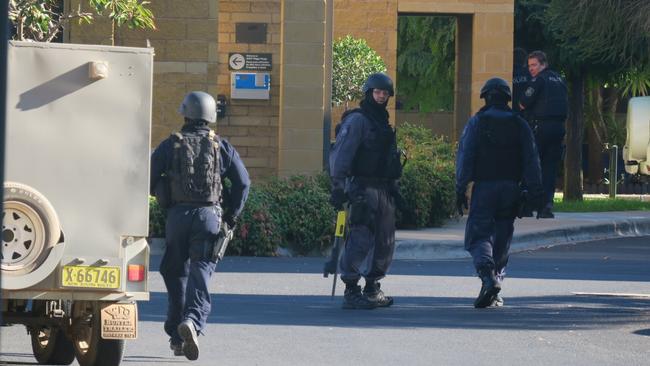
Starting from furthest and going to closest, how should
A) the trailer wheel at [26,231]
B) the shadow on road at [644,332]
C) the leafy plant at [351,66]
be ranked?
the leafy plant at [351,66]
the shadow on road at [644,332]
the trailer wheel at [26,231]

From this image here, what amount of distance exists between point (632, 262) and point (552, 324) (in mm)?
5972

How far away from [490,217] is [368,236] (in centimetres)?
104

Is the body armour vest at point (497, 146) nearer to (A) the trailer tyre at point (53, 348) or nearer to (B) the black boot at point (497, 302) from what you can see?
(B) the black boot at point (497, 302)

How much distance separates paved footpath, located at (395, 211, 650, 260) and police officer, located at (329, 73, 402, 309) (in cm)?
507

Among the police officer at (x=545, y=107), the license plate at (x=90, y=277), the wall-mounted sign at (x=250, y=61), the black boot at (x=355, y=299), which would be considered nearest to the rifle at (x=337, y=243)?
the black boot at (x=355, y=299)

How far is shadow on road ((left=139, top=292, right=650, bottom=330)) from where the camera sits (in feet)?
36.7

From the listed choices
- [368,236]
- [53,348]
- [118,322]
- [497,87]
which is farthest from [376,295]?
[118,322]

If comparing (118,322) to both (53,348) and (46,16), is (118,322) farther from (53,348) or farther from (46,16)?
(46,16)

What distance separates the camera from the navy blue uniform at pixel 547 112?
16672 millimetres

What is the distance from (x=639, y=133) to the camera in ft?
74.3

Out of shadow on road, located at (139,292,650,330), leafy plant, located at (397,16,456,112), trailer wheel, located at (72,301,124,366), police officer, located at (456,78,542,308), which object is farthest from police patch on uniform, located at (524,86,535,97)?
leafy plant, located at (397,16,456,112)

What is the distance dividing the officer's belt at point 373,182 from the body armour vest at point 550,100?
15.9ft

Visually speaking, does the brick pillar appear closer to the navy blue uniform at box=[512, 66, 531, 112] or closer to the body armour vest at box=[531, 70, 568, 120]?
the navy blue uniform at box=[512, 66, 531, 112]

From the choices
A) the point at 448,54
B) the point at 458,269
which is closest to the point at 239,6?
the point at 458,269
